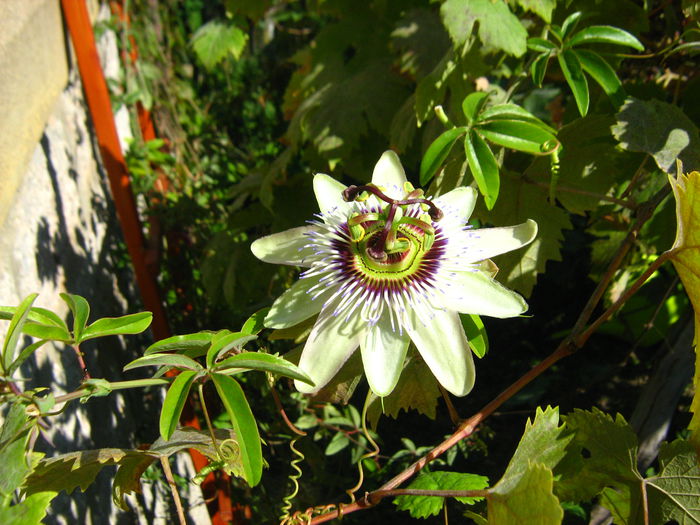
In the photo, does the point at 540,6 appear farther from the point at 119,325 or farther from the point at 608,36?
the point at 119,325

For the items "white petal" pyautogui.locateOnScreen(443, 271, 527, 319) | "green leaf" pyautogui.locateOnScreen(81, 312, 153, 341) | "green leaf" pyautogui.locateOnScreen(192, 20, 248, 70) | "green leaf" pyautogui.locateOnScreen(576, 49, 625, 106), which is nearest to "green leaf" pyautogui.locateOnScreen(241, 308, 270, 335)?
"green leaf" pyautogui.locateOnScreen(81, 312, 153, 341)

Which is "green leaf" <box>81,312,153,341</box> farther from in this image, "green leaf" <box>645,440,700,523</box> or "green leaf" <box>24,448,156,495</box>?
"green leaf" <box>645,440,700,523</box>

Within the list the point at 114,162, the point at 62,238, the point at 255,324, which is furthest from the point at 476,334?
the point at 114,162

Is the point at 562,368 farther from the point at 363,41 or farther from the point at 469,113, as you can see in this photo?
the point at 469,113

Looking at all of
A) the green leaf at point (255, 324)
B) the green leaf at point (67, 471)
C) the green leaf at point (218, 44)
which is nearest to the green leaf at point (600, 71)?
the green leaf at point (255, 324)

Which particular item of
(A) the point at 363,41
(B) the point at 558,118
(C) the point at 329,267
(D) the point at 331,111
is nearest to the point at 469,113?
(C) the point at 329,267

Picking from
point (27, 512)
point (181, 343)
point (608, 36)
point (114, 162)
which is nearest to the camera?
point (27, 512)

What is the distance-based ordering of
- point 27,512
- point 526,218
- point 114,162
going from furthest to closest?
point 114,162 < point 526,218 < point 27,512
